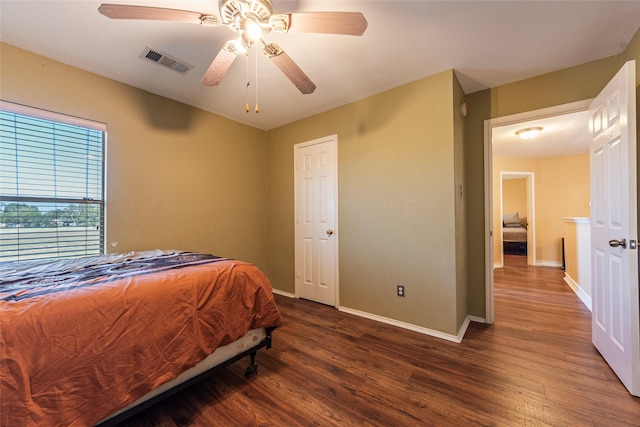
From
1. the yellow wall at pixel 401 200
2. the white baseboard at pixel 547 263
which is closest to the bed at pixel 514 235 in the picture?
the white baseboard at pixel 547 263

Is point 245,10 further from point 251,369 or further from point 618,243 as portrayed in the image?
point 618,243

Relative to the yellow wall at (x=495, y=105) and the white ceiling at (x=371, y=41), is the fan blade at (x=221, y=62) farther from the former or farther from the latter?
the yellow wall at (x=495, y=105)

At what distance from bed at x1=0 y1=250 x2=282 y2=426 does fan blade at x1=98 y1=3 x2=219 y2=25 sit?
139cm

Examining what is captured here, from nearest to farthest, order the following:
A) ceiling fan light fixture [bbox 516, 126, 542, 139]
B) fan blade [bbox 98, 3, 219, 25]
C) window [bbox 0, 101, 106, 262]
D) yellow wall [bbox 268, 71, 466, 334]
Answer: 1. fan blade [bbox 98, 3, 219, 25]
2. window [bbox 0, 101, 106, 262]
3. yellow wall [bbox 268, 71, 466, 334]
4. ceiling fan light fixture [bbox 516, 126, 542, 139]

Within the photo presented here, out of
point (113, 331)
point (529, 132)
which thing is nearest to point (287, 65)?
point (113, 331)

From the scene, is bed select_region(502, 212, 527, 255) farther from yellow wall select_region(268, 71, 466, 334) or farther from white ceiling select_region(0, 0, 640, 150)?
white ceiling select_region(0, 0, 640, 150)

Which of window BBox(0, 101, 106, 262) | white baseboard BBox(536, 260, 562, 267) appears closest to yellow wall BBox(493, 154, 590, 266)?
white baseboard BBox(536, 260, 562, 267)

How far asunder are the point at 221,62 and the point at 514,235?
8023 mm

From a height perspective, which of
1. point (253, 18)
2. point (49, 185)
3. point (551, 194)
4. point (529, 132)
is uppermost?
point (529, 132)

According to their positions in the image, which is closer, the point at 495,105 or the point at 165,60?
the point at 165,60

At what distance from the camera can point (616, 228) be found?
1.74 meters

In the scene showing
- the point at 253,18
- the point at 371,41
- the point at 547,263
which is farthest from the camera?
the point at 547,263

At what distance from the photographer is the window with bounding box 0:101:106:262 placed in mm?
1965

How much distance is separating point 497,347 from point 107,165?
3.97 metres
